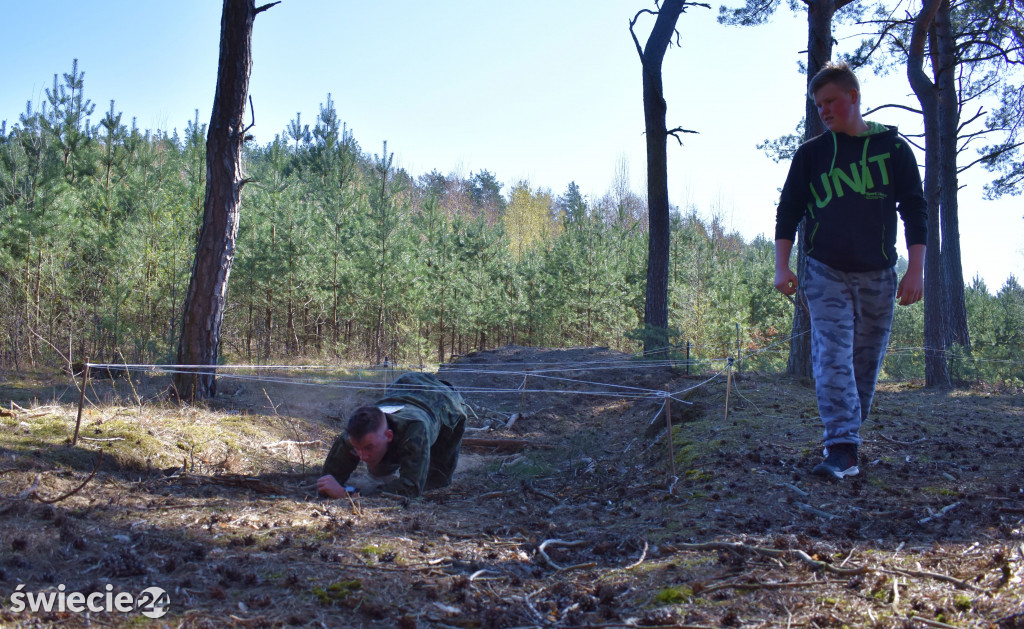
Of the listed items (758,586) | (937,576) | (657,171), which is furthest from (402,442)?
(657,171)

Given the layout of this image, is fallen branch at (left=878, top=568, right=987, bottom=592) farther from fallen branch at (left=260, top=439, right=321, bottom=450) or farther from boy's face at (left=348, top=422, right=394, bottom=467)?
fallen branch at (left=260, top=439, right=321, bottom=450)

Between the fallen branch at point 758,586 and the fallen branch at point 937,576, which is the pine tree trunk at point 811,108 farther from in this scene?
the fallen branch at point 758,586

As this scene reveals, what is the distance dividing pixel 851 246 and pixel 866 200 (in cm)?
25

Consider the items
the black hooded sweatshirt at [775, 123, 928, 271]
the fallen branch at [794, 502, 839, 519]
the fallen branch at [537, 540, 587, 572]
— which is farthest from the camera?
the black hooded sweatshirt at [775, 123, 928, 271]

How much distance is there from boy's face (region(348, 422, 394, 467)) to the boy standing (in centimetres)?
227

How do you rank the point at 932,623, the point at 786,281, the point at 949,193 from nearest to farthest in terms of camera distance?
1. the point at 932,623
2. the point at 786,281
3. the point at 949,193

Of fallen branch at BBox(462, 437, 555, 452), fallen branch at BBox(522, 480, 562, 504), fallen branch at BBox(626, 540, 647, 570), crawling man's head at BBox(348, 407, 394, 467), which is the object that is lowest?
fallen branch at BBox(462, 437, 555, 452)

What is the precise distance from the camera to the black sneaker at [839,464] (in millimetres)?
3180

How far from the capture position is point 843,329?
3.15m

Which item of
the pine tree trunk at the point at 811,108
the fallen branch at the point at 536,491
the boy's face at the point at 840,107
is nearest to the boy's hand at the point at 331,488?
the fallen branch at the point at 536,491

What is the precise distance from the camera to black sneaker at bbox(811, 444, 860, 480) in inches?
125

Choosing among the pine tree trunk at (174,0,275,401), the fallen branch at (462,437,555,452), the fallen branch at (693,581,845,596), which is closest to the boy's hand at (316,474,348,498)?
the fallen branch at (693,581,845,596)

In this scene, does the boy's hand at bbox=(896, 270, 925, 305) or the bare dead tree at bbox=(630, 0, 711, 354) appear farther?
the bare dead tree at bbox=(630, 0, 711, 354)

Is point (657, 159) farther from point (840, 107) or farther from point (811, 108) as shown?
point (840, 107)
